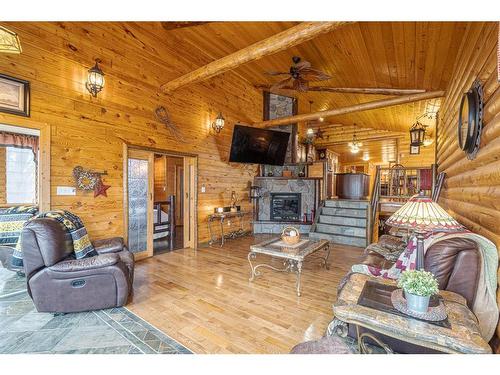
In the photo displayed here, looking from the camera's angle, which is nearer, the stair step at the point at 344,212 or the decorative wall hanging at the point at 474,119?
the decorative wall hanging at the point at 474,119

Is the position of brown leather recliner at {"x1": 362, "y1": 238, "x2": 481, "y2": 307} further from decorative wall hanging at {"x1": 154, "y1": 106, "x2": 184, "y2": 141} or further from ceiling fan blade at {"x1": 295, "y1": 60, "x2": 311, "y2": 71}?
decorative wall hanging at {"x1": 154, "y1": 106, "x2": 184, "y2": 141}

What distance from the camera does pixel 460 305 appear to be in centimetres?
155

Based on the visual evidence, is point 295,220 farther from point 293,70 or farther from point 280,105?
point 293,70

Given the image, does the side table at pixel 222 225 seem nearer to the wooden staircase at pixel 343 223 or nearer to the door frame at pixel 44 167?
the wooden staircase at pixel 343 223

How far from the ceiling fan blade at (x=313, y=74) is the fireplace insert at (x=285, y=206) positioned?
3351 mm

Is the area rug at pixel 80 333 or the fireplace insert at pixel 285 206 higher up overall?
the fireplace insert at pixel 285 206

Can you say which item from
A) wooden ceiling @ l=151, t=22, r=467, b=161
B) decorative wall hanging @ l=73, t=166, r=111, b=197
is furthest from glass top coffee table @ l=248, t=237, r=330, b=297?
wooden ceiling @ l=151, t=22, r=467, b=161

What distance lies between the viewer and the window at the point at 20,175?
16.8 feet

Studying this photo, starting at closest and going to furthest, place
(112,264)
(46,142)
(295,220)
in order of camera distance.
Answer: (112,264), (46,142), (295,220)

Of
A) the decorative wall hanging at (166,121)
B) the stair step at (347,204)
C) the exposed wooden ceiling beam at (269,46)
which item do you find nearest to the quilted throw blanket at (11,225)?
the decorative wall hanging at (166,121)

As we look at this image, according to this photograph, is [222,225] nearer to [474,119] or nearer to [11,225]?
[11,225]
